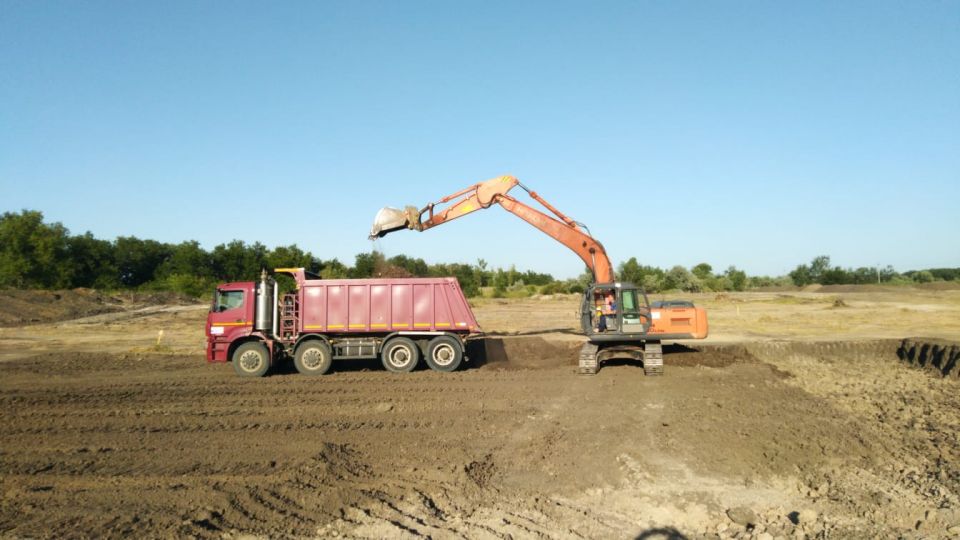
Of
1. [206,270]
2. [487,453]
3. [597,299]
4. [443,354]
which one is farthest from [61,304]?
[487,453]

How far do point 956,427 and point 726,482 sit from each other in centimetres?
529

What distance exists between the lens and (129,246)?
8762cm

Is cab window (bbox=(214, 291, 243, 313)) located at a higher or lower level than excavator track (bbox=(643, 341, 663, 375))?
higher

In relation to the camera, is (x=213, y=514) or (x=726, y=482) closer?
(x=213, y=514)

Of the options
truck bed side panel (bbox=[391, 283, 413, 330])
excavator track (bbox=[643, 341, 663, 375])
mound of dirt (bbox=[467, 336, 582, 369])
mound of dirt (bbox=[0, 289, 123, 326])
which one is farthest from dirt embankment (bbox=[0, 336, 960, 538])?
mound of dirt (bbox=[0, 289, 123, 326])

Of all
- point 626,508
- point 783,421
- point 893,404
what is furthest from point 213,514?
point 893,404

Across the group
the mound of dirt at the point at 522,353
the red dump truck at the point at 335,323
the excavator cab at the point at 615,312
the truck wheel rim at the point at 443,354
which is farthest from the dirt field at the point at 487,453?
the mound of dirt at the point at 522,353

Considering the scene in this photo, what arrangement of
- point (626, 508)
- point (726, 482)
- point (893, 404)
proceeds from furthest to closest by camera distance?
point (893, 404)
point (726, 482)
point (626, 508)

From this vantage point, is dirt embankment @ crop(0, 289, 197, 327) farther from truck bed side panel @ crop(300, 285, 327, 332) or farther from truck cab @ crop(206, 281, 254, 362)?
truck bed side panel @ crop(300, 285, 327, 332)

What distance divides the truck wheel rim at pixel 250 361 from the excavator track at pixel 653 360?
10.0 meters

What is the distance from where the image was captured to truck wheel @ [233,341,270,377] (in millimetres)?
15945

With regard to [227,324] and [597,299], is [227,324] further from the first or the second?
[597,299]

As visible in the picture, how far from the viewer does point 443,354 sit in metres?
16.6

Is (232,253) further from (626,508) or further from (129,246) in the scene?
(626,508)
